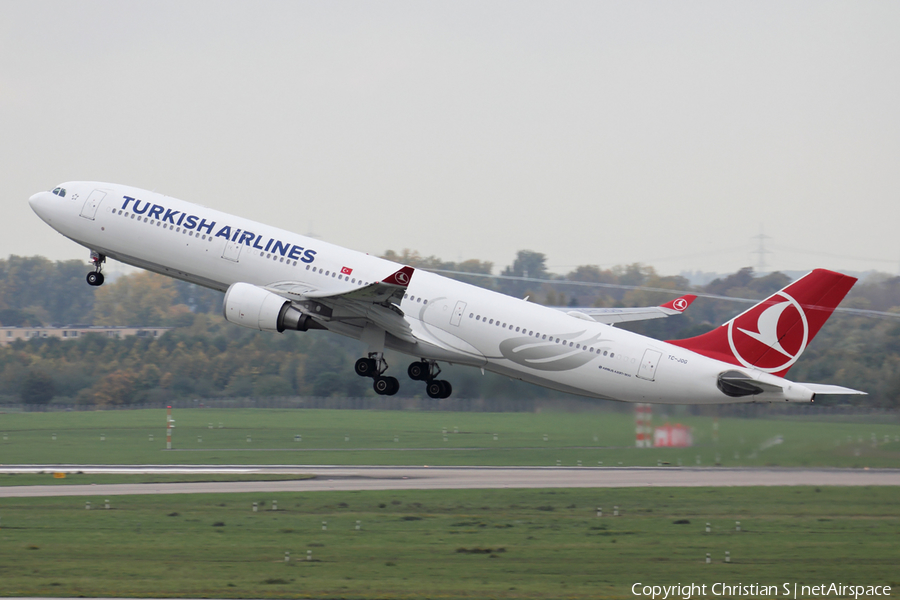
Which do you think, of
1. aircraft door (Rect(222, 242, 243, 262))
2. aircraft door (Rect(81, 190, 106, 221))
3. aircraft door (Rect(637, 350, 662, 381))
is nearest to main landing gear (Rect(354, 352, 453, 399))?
aircraft door (Rect(222, 242, 243, 262))

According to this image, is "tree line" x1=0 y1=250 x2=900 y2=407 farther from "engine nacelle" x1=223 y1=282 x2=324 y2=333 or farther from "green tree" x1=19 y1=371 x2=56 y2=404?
"engine nacelle" x1=223 y1=282 x2=324 y2=333

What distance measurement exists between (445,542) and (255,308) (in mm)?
10802

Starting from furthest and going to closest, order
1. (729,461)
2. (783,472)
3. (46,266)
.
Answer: (46,266)
(783,472)
(729,461)

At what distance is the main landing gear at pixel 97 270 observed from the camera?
1674 inches

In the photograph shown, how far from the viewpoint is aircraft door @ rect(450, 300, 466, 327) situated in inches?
1492

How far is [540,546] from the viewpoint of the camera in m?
35.9

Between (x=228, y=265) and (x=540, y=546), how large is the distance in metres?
15.6

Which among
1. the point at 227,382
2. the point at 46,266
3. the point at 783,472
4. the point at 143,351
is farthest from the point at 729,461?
the point at 46,266

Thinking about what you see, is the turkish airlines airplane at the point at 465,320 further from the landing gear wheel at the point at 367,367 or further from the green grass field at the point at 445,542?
the green grass field at the point at 445,542

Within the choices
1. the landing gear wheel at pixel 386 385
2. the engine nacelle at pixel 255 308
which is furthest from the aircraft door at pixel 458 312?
the engine nacelle at pixel 255 308

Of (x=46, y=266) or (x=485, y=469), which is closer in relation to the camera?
(x=485, y=469)

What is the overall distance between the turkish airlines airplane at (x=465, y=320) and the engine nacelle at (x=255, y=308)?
44 mm

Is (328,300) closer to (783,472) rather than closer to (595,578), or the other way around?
(595,578)

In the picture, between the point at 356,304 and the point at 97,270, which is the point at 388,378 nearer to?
the point at 356,304
